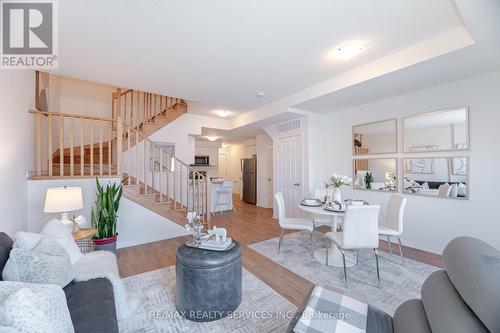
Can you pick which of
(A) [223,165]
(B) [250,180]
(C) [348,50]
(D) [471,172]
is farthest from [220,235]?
(A) [223,165]

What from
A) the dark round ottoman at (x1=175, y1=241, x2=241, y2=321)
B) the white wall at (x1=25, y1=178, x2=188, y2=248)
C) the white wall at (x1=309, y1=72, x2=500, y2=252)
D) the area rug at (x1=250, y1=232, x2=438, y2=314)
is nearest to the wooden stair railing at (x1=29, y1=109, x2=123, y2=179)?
the white wall at (x1=25, y1=178, x2=188, y2=248)

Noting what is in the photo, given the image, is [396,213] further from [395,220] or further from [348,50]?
[348,50]

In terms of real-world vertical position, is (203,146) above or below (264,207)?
above

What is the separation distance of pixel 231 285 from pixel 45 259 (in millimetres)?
1298

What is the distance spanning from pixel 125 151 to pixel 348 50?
4620mm

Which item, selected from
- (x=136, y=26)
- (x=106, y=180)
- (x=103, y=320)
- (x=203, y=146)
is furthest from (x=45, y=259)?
(x=203, y=146)

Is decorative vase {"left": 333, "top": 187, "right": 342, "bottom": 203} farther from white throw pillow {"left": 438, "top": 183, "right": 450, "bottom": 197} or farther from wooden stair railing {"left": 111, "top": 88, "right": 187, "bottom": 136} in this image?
wooden stair railing {"left": 111, "top": 88, "right": 187, "bottom": 136}

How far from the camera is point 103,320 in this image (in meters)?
1.16

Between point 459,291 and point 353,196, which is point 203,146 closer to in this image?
point 353,196

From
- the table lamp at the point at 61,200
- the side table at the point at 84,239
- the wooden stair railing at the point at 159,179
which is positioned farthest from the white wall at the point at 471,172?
the table lamp at the point at 61,200

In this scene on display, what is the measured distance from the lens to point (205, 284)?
1732 millimetres

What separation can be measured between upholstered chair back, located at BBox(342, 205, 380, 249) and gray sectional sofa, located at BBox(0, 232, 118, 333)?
2137 millimetres

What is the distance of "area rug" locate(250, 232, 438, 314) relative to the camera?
2.08 meters

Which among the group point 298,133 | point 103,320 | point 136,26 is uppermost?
point 136,26
